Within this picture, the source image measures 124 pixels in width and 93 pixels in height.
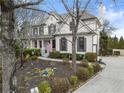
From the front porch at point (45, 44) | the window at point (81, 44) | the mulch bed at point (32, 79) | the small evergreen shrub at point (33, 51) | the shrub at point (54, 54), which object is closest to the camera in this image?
the mulch bed at point (32, 79)

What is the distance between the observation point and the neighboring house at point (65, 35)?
24.0m

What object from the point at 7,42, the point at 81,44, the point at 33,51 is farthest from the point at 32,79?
the point at 33,51

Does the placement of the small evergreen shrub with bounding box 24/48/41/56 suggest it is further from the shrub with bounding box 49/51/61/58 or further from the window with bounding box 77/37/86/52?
the window with bounding box 77/37/86/52

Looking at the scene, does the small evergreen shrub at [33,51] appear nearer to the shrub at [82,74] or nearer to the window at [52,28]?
the window at [52,28]

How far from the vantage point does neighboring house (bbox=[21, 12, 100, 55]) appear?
24.0m

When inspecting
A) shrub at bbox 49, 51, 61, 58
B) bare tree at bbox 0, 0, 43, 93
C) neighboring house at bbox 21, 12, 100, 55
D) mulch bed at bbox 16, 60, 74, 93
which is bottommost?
mulch bed at bbox 16, 60, 74, 93

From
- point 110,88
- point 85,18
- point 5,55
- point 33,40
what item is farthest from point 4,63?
point 33,40

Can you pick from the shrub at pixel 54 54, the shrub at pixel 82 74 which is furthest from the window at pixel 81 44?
the shrub at pixel 82 74

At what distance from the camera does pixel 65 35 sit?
26.2m

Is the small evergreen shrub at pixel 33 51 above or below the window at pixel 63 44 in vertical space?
below

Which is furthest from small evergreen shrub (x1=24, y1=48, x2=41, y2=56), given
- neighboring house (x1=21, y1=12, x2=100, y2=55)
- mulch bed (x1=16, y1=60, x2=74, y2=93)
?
mulch bed (x1=16, y1=60, x2=74, y2=93)

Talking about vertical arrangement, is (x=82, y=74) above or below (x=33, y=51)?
below

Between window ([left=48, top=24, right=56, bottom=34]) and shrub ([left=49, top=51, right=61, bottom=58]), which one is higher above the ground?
window ([left=48, top=24, right=56, bottom=34])

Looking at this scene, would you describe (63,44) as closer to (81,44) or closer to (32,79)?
(81,44)
